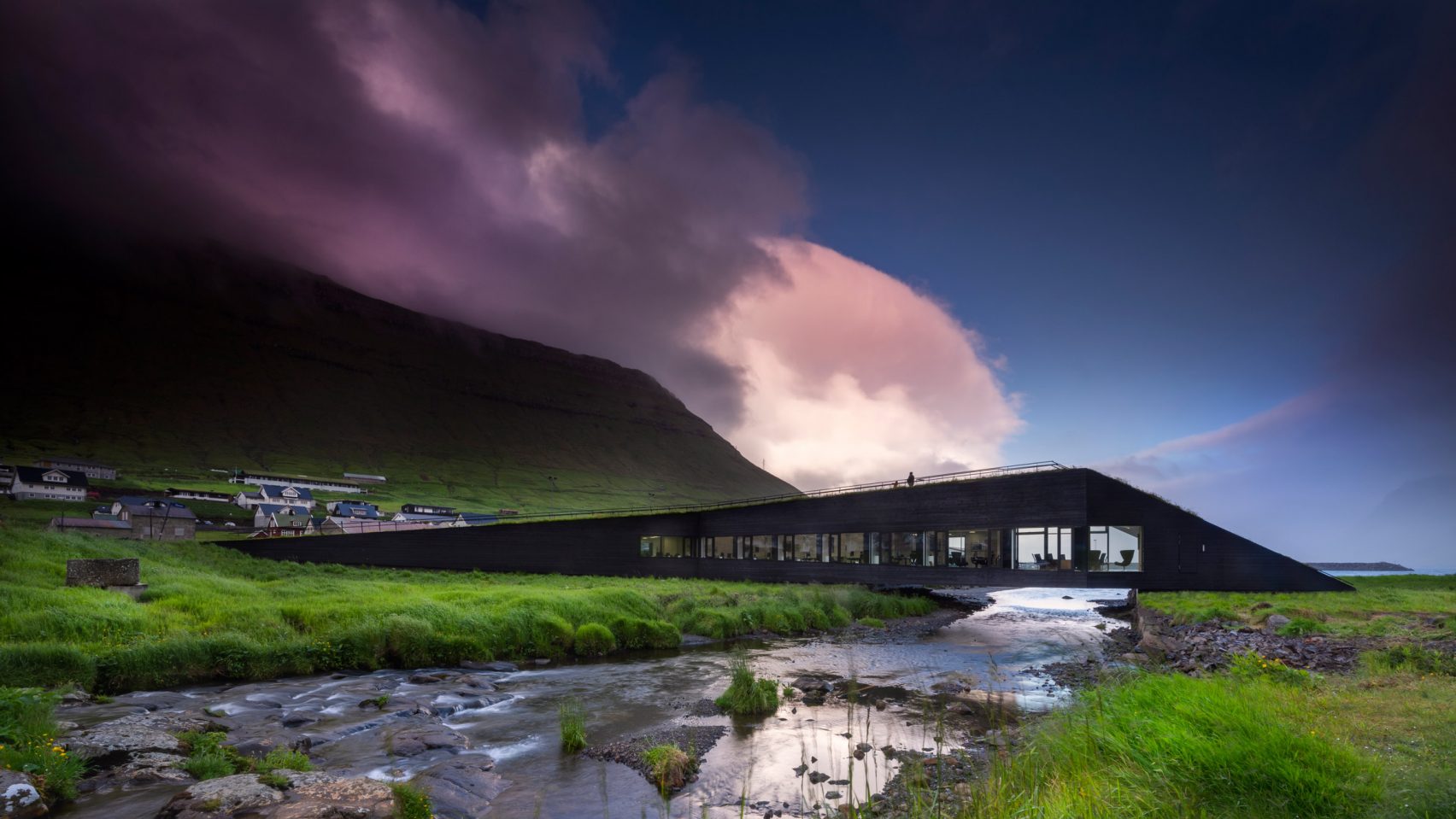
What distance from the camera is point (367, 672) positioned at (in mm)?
19422

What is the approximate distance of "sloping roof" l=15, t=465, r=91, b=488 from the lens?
103 m

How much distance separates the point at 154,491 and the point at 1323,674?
13986cm

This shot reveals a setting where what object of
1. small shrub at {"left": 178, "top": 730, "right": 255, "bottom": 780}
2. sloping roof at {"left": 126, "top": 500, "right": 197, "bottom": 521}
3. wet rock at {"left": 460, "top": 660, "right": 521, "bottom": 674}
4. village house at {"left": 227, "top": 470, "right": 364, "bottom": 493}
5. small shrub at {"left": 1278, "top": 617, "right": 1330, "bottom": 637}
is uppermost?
village house at {"left": 227, "top": 470, "right": 364, "bottom": 493}

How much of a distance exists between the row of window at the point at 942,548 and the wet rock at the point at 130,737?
32183 mm

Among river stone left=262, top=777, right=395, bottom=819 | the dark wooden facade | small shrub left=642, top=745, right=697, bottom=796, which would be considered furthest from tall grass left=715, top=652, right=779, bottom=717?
the dark wooden facade

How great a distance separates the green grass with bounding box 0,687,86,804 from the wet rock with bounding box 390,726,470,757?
4.37 meters

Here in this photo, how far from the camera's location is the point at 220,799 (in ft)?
28.6

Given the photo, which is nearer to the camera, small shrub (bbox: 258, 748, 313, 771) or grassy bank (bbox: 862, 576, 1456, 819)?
grassy bank (bbox: 862, 576, 1456, 819)

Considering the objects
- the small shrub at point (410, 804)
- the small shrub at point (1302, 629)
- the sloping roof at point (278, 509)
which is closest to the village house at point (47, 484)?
the sloping roof at point (278, 509)

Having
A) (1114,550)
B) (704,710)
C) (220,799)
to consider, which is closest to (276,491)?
(704,710)

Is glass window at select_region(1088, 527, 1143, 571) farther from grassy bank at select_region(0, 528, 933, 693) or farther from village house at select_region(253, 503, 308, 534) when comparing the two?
village house at select_region(253, 503, 308, 534)

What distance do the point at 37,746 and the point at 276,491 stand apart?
13319cm

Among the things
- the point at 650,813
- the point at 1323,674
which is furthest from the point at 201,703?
the point at 1323,674

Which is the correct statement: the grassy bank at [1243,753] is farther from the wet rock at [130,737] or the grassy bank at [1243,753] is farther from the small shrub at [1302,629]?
the wet rock at [130,737]
